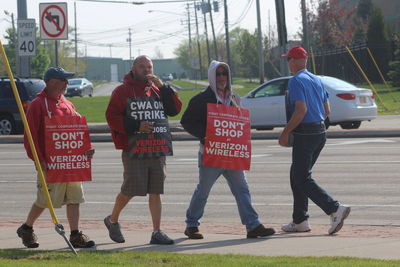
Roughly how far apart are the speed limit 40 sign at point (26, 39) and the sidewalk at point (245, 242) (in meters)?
17.2

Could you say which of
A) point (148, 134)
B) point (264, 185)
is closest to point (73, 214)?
point (148, 134)

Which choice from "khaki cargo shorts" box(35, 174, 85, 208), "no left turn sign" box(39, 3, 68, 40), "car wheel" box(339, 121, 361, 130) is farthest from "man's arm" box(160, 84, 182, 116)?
"car wheel" box(339, 121, 361, 130)

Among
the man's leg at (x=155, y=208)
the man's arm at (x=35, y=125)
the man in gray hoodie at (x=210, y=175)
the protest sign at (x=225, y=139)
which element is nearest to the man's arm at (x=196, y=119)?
the man in gray hoodie at (x=210, y=175)

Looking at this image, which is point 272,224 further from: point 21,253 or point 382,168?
point 382,168

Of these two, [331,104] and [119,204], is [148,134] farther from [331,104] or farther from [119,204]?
[331,104]

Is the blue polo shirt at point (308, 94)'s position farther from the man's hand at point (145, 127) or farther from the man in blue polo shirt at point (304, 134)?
the man's hand at point (145, 127)

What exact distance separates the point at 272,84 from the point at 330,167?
927 centimetres

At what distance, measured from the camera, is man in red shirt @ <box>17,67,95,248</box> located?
8.91 metres

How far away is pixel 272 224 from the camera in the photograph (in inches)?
420

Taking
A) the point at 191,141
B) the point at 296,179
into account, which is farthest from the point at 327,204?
the point at 191,141

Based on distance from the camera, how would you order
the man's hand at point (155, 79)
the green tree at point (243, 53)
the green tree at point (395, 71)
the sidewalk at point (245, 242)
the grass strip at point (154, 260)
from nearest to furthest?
the grass strip at point (154, 260) → the sidewalk at point (245, 242) → the man's hand at point (155, 79) → the green tree at point (395, 71) → the green tree at point (243, 53)

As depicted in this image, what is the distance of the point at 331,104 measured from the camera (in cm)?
2445

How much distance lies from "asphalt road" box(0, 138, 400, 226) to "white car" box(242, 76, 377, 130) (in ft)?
10.3

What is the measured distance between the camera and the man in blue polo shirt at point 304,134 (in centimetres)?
950
